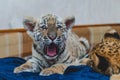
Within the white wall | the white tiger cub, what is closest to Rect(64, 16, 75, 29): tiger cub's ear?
the white tiger cub

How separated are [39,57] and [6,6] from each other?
0.59 metres

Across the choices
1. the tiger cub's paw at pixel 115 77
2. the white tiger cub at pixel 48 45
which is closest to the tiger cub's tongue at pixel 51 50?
the white tiger cub at pixel 48 45

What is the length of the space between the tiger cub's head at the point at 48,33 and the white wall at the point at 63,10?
0.49m

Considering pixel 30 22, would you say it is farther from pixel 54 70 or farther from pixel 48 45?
pixel 54 70

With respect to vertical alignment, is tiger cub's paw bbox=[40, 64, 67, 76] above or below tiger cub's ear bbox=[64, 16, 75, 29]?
below

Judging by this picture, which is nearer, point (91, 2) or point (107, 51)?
point (107, 51)

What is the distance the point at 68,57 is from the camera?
1.54 metres

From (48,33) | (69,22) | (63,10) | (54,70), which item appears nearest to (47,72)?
(54,70)

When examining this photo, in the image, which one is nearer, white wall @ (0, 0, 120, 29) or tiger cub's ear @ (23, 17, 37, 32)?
tiger cub's ear @ (23, 17, 37, 32)

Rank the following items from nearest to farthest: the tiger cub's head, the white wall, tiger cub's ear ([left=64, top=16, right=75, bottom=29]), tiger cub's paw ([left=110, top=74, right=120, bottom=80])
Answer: tiger cub's paw ([left=110, top=74, right=120, bottom=80]), the tiger cub's head, tiger cub's ear ([left=64, top=16, right=75, bottom=29]), the white wall

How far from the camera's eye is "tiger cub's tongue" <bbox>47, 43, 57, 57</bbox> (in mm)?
1403

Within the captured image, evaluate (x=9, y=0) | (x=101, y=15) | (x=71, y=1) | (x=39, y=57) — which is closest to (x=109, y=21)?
(x=101, y=15)

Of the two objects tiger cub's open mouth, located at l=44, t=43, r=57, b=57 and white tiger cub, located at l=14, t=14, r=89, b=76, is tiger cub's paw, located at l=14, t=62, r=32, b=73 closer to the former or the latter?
white tiger cub, located at l=14, t=14, r=89, b=76

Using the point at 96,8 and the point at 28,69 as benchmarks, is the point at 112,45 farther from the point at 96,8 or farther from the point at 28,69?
the point at 96,8
